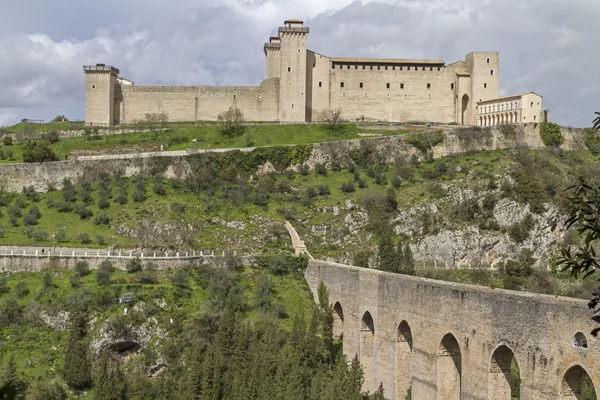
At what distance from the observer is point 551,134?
52.4 meters

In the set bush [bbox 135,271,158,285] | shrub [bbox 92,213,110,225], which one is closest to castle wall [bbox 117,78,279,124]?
shrub [bbox 92,213,110,225]

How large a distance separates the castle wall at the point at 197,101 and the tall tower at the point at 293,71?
1.42 meters

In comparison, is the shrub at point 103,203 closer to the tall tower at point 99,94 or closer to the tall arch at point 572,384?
the tall tower at point 99,94

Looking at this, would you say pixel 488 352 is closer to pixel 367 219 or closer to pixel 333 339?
pixel 333 339

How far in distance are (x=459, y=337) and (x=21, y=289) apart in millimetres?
21858

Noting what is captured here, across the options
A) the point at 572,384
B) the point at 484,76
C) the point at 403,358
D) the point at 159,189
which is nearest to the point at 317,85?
the point at 484,76

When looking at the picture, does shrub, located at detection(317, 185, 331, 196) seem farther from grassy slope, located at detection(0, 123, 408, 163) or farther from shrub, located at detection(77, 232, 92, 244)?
shrub, located at detection(77, 232, 92, 244)

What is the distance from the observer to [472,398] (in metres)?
20.5

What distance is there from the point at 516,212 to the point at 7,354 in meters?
29.0

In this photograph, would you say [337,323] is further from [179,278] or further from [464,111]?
[464,111]

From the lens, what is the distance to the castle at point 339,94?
195 feet

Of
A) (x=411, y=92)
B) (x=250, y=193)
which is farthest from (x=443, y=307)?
(x=411, y=92)

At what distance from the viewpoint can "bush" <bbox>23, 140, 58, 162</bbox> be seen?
51.3 m

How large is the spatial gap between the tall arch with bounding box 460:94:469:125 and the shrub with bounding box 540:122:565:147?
8.59 meters
